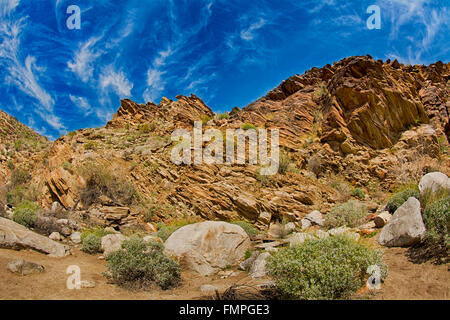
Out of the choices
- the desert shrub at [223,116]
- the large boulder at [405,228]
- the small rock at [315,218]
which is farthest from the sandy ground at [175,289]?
the desert shrub at [223,116]

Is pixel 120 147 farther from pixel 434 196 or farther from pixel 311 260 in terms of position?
pixel 434 196

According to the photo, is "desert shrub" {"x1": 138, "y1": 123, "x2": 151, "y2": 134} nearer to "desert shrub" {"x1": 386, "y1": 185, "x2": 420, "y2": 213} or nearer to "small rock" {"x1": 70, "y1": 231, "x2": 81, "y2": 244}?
"small rock" {"x1": 70, "y1": 231, "x2": 81, "y2": 244}

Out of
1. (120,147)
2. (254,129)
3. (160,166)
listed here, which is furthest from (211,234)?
(120,147)

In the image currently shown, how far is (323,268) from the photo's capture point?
4.08 meters

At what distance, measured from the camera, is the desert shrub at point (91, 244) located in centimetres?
806

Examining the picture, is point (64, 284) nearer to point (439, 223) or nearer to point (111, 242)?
point (111, 242)

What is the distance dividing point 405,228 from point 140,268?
20.1 ft

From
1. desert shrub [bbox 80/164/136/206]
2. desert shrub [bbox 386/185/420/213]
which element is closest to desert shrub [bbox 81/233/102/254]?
desert shrub [bbox 80/164/136/206]

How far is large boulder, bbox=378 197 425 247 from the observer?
545 cm

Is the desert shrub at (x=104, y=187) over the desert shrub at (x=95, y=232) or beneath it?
over

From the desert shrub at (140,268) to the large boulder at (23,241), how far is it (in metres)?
2.55

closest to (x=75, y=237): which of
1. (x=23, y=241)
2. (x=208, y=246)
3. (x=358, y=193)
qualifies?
(x=23, y=241)

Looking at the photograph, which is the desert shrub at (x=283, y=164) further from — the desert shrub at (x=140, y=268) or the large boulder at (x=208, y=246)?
the desert shrub at (x=140, y=268)

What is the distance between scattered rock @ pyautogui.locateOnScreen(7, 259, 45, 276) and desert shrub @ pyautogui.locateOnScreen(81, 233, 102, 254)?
2.76 m
